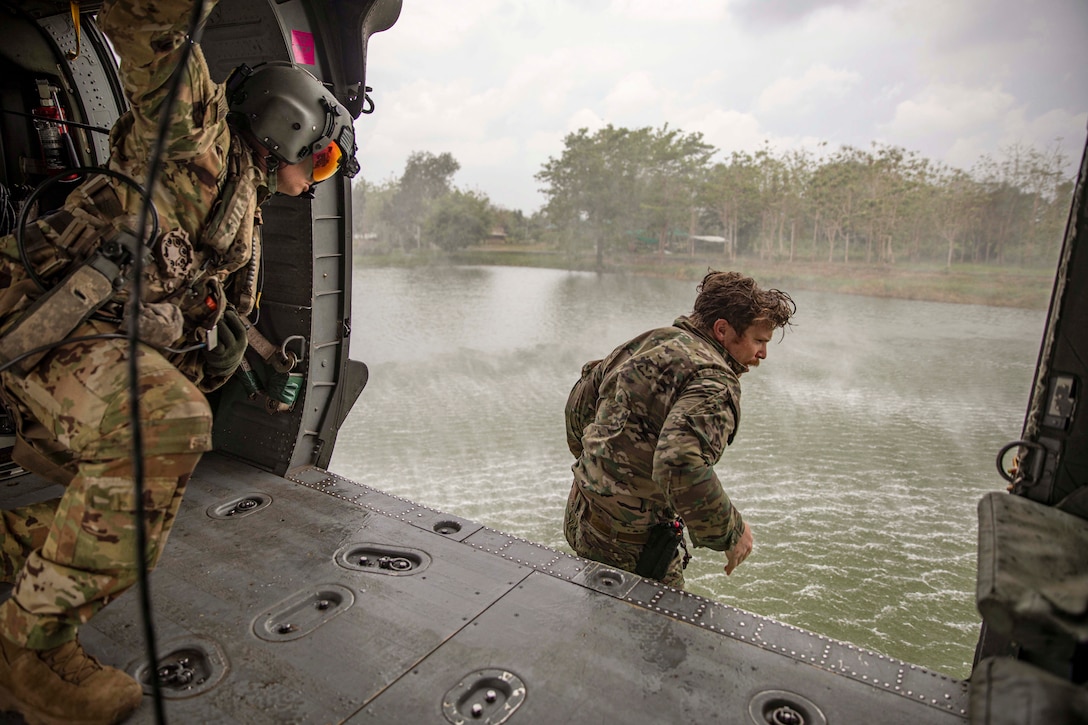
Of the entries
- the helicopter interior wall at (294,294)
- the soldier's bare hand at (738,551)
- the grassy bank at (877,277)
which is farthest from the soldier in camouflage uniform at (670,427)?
the grassy bank at (877,277)

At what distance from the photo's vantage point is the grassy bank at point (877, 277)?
37.1 feet

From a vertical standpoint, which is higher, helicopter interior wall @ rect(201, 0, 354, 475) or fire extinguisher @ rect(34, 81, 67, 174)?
fire extinguisher @ rect(34, 81, 67, 174)

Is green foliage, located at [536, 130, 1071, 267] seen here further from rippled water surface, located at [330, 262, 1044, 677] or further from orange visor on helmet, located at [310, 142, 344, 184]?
orange visor on helmet, located at [310, 142, 344, 184]

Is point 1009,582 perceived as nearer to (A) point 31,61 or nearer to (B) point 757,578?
(A) point 31,61

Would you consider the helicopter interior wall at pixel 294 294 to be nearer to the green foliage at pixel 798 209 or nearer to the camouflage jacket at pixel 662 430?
the camouflage jacket at pixel 662 430

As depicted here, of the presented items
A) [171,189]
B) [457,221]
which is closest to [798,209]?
[457,221]

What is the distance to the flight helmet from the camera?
87.2 inches

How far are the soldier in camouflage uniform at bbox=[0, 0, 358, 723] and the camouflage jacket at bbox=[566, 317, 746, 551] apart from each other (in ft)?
4.30

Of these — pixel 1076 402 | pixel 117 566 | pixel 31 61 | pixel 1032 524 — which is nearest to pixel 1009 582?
pixel 1032 524

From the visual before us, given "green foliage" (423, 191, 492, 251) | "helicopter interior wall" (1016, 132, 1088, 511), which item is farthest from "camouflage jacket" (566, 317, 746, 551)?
"green foliage" (423, 191, 492, 251)

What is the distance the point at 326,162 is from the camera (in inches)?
101

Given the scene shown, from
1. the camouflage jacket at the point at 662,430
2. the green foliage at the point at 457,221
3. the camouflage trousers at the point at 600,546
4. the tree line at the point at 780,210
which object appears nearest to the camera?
the camouflage jacket at the point at 662,430

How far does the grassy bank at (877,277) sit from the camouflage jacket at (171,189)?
32.3 feet

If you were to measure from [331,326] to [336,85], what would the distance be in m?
1.17
